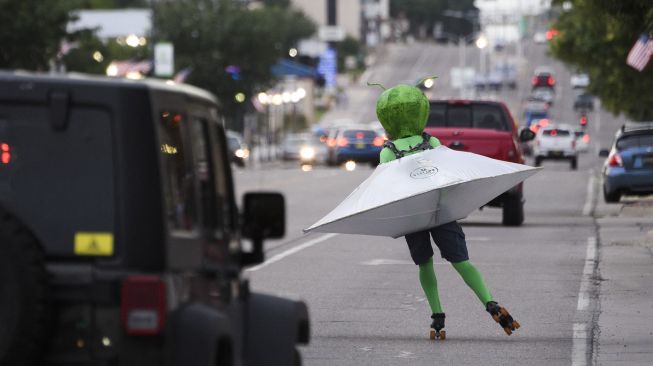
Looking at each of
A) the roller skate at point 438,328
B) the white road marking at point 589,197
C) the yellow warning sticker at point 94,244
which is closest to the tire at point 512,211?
the white road marking at point 589,197

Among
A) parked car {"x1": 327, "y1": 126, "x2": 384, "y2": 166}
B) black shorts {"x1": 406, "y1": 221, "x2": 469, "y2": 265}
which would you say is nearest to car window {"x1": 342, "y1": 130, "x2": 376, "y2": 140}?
parked car {"x1": 327, "y1": 126, "x2": 384, "y2": 166}

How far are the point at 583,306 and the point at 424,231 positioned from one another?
2.92 meters

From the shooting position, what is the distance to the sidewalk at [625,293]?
11953 mm

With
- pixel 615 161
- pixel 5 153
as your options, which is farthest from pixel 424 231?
pixel 615 161

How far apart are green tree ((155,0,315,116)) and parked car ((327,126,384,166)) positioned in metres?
30.2

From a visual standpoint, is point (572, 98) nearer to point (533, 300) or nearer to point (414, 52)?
point (414, 52)

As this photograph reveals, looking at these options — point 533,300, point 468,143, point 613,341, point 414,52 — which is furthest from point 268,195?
point 414,52

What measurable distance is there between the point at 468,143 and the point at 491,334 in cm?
1255

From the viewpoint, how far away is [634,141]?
1315 inches

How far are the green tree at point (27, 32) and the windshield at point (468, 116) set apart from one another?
2497 centimetres

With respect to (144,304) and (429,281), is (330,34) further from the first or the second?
(144,304)

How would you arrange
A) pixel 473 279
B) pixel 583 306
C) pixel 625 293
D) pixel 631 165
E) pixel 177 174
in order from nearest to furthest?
pixel 177 174, pixel 473 279, pixel 583 306, pixel 625 293, pixel 631 165

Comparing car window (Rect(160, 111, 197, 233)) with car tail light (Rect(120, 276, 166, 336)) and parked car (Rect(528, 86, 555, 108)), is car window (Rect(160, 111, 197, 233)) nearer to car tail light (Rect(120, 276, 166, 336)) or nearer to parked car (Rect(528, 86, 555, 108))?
car tail light (Rect(120, 276, 166, 336))

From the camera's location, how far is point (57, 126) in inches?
246
